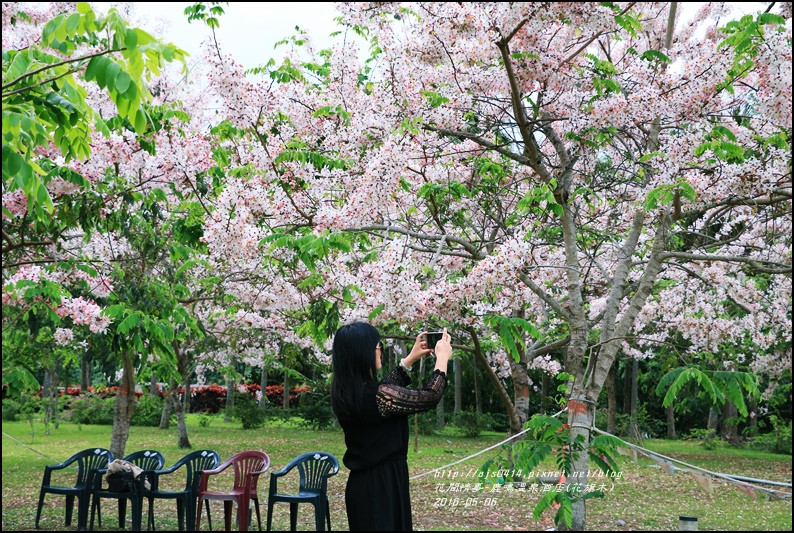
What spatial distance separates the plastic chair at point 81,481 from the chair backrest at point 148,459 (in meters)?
0.25

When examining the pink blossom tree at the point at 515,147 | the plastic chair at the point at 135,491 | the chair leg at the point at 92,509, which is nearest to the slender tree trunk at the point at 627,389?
the pink blossom tree at the point at 515,147

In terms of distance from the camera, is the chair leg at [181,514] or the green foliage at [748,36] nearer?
the green foliage at [748,36]

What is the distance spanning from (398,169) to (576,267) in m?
2.11

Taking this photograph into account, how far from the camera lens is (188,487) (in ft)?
23.7

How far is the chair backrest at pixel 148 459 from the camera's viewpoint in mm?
7733

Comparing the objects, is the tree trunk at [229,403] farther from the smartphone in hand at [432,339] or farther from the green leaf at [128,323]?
the smartphone in hand at [432,339]

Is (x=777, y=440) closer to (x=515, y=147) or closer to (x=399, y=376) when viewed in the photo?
(x=515, y=147)

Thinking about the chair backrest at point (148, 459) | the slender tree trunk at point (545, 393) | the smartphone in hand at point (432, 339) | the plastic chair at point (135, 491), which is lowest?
the plastic chair at point (135, 491)

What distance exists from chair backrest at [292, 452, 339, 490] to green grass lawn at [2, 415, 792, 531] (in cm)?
133

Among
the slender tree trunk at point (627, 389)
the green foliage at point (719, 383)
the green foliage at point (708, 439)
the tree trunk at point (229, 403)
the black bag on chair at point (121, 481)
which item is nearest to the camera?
the green foliage at point (719, 383)

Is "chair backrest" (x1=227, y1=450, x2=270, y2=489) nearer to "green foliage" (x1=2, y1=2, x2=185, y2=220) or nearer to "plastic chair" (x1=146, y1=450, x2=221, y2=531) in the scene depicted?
"plastic chair" (x1=146, y1=450, x2=221, y2=531)

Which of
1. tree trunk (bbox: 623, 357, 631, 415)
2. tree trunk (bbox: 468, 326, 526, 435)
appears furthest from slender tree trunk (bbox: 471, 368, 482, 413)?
tree trunk (bbox: 468, 326, 526, 435)

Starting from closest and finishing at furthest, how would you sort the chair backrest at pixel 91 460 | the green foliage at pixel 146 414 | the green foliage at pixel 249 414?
the chair backrest at pixel 91 460
the green foliage at pixel 249 414
the green foliage at pixel 146 414

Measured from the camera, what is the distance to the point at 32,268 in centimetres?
633
